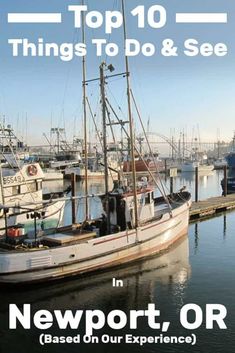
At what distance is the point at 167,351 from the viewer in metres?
11.8

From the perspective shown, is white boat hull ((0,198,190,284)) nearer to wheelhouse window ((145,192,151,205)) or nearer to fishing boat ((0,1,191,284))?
fishing boat ((0,1,191,284))

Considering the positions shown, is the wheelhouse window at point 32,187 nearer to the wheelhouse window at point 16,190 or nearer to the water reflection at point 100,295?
Result: the wheelhouse window at point 16,190

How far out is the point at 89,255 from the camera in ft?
59.5

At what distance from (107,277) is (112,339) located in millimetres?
5587

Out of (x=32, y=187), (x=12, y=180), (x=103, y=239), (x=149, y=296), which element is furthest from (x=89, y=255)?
(x=32, y=187)

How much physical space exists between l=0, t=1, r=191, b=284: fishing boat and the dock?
8.74 meters

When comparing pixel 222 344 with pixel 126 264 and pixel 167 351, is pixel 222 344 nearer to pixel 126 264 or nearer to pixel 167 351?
pixel 167 351

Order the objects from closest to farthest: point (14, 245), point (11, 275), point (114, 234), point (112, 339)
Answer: point (112, 339) → point (11, 275) → point (14, 245) → point (114, 234)

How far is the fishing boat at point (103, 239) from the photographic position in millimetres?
16516

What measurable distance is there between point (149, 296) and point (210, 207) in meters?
19.7

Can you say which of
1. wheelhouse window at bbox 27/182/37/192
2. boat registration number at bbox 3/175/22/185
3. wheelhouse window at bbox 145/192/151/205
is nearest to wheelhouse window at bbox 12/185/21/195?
boat registration number at bbox 3/175/22/185

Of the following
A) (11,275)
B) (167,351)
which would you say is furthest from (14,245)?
(167,351)

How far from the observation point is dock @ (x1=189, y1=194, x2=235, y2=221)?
33.0m

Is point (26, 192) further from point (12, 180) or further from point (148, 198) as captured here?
point (148, 198)
